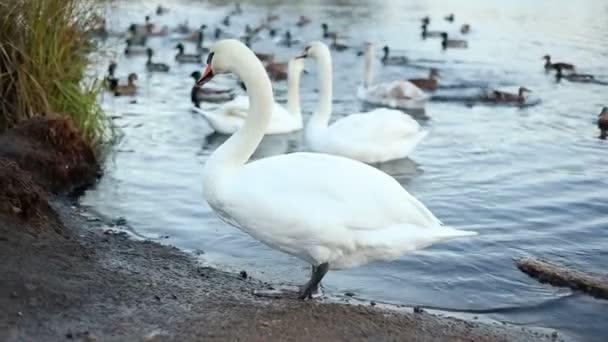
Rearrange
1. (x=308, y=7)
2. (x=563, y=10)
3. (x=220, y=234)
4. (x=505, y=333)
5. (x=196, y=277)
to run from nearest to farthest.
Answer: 1. (x=505, y=333)
2. (x=196, y=277)
3. (x=220, y=234)
4. (x=563, y=10)
5. (x=308, y=7)

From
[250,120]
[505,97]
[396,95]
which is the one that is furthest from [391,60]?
[250,120]

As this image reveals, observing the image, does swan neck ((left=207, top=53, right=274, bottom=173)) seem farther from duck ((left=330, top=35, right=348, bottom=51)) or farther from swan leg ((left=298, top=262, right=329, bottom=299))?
duck ((left=330, top=35, right=348, bottom=51))

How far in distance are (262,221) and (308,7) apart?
3713cm

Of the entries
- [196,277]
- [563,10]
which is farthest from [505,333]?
[563,10]

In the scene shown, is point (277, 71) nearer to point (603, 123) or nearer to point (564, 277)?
point (603, 123)

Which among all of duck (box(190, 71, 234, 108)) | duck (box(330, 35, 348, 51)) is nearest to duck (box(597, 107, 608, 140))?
duck (box(190, 71, 234, 108))

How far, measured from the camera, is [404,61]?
79.4 ft

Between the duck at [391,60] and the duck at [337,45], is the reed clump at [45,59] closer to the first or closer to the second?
the duck at [391,60]

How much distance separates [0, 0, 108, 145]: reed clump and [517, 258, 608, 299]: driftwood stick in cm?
538

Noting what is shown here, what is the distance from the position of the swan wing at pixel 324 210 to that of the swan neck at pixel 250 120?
191 millimetres

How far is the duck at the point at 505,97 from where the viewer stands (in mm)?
17375

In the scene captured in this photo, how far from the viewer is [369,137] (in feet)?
41.2

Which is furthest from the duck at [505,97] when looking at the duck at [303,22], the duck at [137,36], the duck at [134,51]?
the duck at [303,22]

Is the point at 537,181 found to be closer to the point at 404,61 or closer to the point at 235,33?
the point at 404,61
